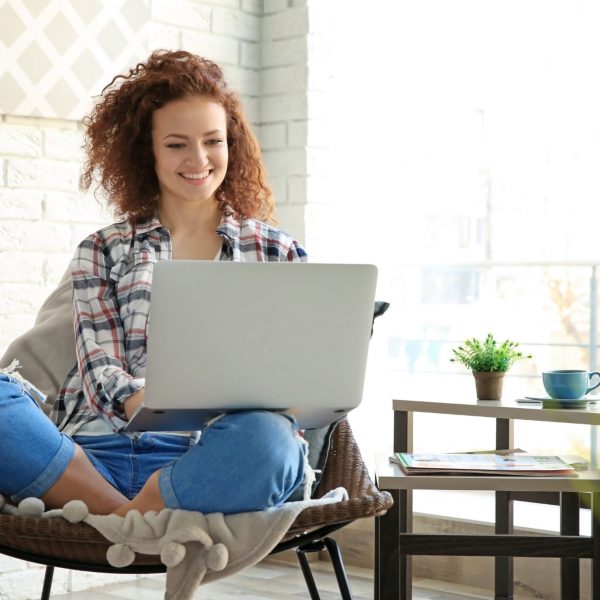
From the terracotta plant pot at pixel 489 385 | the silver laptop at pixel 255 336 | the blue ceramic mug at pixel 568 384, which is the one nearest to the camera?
the silver laptop at pixel 255 336

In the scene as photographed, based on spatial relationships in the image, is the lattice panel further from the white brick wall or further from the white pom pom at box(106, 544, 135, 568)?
the white pom pom at box(106, 544, 135, 568)

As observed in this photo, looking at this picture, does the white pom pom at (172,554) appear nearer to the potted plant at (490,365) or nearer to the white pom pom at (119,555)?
the white pom pom at (119,555)

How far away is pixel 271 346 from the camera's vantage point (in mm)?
1780

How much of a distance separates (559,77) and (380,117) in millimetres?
4887

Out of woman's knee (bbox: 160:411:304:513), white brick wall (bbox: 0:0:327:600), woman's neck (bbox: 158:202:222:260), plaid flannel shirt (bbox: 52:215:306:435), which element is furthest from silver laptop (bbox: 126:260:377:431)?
white brick wall (bbox: 0:0:327:600)

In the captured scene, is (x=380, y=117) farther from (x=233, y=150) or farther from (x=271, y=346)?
(x=271, y=346)

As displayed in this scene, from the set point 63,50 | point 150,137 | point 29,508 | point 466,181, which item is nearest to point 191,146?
point 150,137

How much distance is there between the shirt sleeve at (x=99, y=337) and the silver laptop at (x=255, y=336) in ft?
0.87

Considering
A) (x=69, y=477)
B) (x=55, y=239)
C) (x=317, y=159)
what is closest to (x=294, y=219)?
(x=317, y=159)

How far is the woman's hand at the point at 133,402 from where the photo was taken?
2037 mm

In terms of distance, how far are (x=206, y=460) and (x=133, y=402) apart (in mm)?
253

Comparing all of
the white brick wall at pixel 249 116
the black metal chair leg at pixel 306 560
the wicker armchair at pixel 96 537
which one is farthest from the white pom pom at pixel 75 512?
the white brick wall at pixel 249 116

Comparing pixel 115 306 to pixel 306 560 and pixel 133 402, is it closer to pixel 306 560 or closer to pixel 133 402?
pixel 133 402

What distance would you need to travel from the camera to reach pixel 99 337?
222cm
